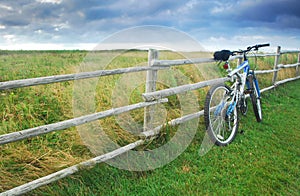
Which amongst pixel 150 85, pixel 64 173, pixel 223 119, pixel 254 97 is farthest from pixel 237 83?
pixel 64 173

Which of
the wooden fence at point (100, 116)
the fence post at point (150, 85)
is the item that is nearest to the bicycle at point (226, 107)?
the wooden fence at point (100, 116)

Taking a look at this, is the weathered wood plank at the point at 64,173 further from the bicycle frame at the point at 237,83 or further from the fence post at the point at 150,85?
the bicycle frame at the point at 237,83

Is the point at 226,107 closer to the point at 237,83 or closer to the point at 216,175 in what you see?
the point at 237,83

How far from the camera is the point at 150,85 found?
12.5 ft

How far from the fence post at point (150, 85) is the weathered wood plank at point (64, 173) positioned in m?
0.43

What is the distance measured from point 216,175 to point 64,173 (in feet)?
5.89

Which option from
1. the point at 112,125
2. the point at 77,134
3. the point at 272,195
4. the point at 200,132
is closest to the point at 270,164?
the point at 272,195

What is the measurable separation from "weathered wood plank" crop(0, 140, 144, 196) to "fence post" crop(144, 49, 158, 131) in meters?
0.43

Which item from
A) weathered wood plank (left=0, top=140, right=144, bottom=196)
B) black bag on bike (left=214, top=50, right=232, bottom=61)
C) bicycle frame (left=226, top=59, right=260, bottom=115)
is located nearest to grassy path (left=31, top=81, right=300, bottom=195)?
weathered wood plank (left=0, top=140, right=144, bottom=196)

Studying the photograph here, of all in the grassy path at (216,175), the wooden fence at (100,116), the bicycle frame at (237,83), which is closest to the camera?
the wooden fence at (100,116)

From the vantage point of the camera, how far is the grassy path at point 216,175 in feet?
9.89

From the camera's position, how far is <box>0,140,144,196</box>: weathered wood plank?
2676mm

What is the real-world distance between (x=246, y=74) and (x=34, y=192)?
380cm

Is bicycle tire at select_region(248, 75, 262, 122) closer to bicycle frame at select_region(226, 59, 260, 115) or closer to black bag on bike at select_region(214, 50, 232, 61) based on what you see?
bicycle frame at select_region(226, 59, 260, 115)
